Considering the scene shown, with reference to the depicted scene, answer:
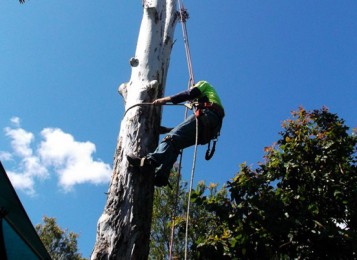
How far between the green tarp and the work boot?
1014 millimetres

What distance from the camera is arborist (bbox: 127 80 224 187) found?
2.89 meters

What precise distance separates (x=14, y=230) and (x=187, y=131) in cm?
177

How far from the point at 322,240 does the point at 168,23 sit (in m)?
3.69

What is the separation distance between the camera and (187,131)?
341cm

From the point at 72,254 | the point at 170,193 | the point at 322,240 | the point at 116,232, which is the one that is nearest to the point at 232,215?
the point at 322,240

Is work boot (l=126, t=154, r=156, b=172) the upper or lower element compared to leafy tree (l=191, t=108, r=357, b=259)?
lower

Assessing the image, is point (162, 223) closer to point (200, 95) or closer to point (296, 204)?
point (296, 204)

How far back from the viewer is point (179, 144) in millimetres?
3309

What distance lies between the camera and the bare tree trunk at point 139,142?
2.49 metres

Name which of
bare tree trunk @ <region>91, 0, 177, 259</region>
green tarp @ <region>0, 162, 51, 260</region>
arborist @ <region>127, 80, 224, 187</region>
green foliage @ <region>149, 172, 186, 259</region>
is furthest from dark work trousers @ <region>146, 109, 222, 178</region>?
green foliage @ <region>149, 172, 186, 259</region>

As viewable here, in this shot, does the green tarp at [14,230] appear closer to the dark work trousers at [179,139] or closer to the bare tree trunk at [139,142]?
the bare tree trunk at [139,142]

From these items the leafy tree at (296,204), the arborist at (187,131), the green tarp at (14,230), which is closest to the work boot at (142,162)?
the arborist at (187,131)

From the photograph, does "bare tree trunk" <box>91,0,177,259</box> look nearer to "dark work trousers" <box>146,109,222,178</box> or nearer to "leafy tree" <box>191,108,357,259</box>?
"dark work trousers" <box>146,109,222,178</box>

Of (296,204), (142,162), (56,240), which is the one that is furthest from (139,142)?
(56,240)
